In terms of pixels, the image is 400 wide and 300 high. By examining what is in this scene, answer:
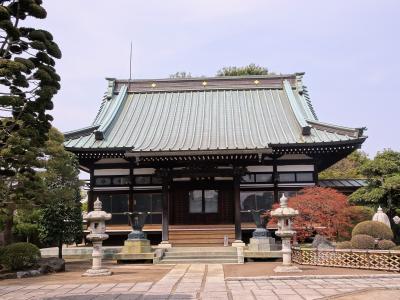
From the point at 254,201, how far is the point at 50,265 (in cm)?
1039

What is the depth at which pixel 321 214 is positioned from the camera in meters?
17.3

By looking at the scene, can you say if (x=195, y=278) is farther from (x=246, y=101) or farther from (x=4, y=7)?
(x=246, y=101)

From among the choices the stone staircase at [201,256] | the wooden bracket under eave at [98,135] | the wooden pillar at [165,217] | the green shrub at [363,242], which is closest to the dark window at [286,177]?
the stone staircase at [201,256]

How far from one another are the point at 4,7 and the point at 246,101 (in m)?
20.2

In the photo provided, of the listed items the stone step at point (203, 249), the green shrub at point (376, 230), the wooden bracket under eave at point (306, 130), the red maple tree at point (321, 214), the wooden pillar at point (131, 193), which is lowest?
the stone step at point (203, 249)

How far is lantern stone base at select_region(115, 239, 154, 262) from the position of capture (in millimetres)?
18266

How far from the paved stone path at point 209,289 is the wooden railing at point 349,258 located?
4.81ft

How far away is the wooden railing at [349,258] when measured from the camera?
43.3ft

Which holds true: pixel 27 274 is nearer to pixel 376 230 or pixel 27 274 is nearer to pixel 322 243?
pixel 322 243

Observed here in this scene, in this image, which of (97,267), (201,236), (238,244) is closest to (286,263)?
(238,244)

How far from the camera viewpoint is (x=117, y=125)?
965 inches

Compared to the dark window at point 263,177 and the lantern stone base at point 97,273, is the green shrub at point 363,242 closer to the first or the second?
the dark window at point 263,177

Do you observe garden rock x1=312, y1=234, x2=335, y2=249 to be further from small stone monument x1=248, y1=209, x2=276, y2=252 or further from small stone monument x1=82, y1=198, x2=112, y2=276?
small stone monument x1=82, y1=198, x2=112, y2=276

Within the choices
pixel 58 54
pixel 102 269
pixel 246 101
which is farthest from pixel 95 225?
pixel 246 101
